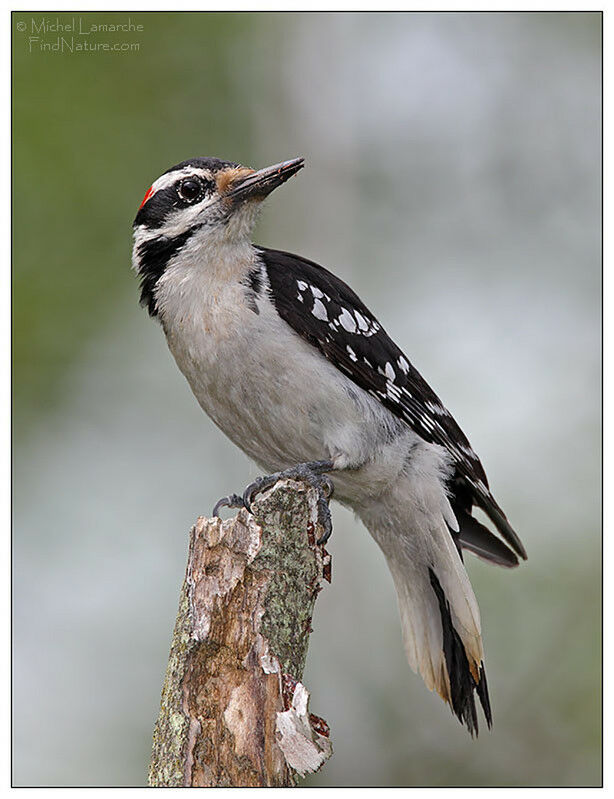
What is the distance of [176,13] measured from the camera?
A: 26.1ft

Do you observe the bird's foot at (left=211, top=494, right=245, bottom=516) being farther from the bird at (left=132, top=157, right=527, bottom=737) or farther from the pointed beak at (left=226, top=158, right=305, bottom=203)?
the pointed beak at (left=226, top=158, right=305, bottom=203)

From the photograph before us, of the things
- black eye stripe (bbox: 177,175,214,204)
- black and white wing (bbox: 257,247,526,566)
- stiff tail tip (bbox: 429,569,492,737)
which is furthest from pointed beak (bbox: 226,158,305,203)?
stiff tail tip (bbox: 429,569,492,737)

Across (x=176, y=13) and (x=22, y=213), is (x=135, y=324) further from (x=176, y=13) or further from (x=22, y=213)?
(x=176, y=13)

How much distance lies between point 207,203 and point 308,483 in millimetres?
1403

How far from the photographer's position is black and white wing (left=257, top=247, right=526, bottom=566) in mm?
→ 4035

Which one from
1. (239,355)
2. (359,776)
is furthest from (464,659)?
(359,776)

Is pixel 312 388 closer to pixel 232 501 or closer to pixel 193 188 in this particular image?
pixel 232 501


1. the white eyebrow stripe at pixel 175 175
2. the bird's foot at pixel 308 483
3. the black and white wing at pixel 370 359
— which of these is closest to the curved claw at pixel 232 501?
the bird's foot at pixel 308 483

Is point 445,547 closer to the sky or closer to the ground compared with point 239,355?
closer to the ground

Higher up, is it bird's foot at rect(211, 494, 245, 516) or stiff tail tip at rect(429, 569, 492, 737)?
bird's foot at rect(211, 494, 245, 516)


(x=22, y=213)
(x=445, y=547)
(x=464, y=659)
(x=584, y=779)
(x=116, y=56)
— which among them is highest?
(x=116, y=56)

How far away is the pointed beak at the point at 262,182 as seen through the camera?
3994mm

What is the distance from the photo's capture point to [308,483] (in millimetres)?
3506

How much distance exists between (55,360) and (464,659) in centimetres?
512
